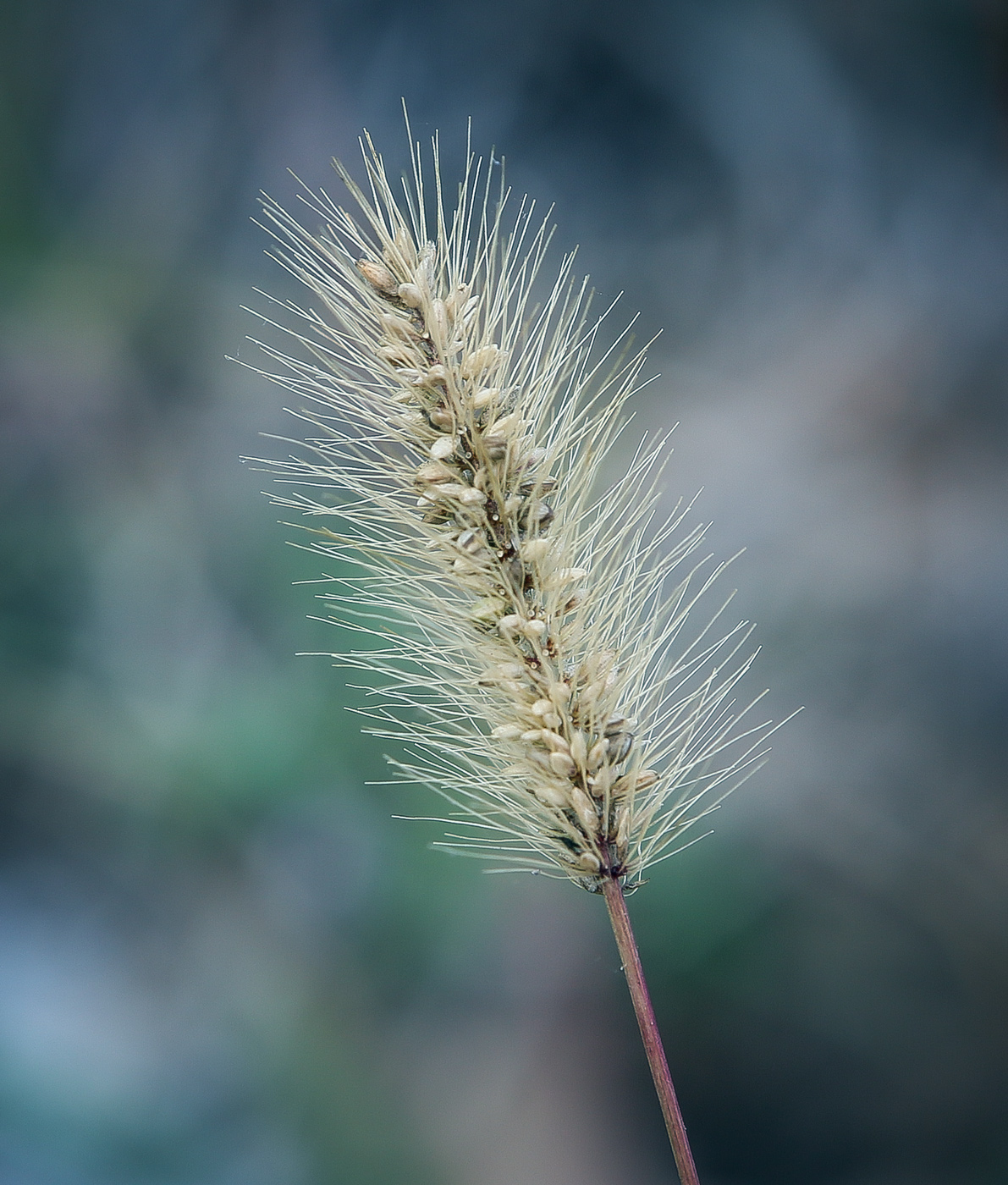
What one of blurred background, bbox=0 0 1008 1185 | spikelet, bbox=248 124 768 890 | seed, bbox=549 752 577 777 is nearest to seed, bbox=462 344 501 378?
spikelet, bbox=248 124 768 890

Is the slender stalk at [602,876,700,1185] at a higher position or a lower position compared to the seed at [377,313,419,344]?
lower

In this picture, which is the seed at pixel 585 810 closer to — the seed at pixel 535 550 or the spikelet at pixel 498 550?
the spikelet at pixel 498 550

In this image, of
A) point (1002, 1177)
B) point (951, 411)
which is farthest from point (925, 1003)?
point (951, 411)

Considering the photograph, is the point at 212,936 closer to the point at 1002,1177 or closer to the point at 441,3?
the point at 1002,1177

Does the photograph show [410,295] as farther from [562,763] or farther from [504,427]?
[562,763]

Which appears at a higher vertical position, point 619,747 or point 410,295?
point 410,295

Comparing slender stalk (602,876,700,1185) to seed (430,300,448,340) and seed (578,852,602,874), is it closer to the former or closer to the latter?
seed (578,852,602,874)

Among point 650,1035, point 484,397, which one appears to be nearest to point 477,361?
point 484,397
